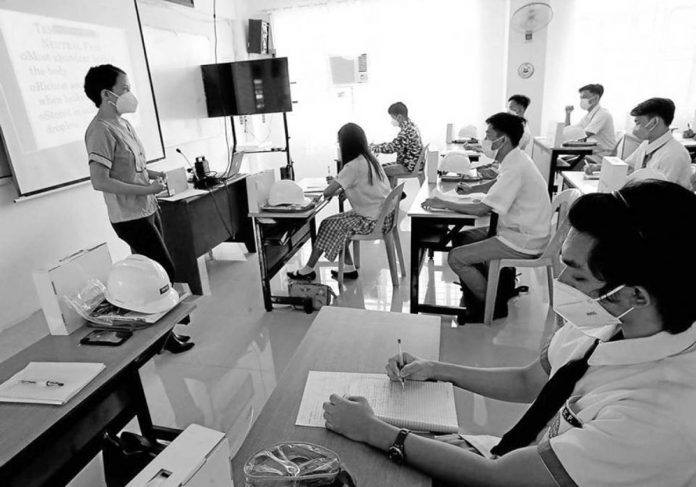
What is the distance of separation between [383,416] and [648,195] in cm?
67

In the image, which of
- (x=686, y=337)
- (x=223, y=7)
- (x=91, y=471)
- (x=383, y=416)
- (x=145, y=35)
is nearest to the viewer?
(x=686, y=337)

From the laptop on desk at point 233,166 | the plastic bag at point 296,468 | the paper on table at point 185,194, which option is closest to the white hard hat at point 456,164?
the laptop on desk at point 233,166

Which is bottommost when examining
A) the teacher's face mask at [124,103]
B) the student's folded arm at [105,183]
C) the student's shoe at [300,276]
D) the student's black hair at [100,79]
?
the student's shoe at [300,276]

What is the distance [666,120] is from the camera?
3.05 meters

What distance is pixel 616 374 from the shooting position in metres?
0.75

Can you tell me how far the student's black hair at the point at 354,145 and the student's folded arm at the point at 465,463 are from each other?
2384 mm

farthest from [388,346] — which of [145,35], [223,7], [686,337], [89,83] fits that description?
[223,7]

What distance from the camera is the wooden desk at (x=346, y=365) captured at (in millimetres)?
839

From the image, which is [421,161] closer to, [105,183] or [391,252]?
[391,252]

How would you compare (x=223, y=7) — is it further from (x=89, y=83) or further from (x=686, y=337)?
(x=686, y=337)

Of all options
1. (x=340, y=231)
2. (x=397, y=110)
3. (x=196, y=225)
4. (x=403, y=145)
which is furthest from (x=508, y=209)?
(x=397, y=110)

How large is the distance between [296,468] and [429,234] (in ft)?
7.69

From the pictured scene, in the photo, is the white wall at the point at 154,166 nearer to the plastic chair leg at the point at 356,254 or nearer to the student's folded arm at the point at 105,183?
the student's folded arm at the point at 105,183

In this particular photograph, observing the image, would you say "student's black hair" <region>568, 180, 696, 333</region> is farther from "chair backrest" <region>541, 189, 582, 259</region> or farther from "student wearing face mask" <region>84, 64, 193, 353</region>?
"student wearing face mask" <region>84, 64, 193, 353</region>
